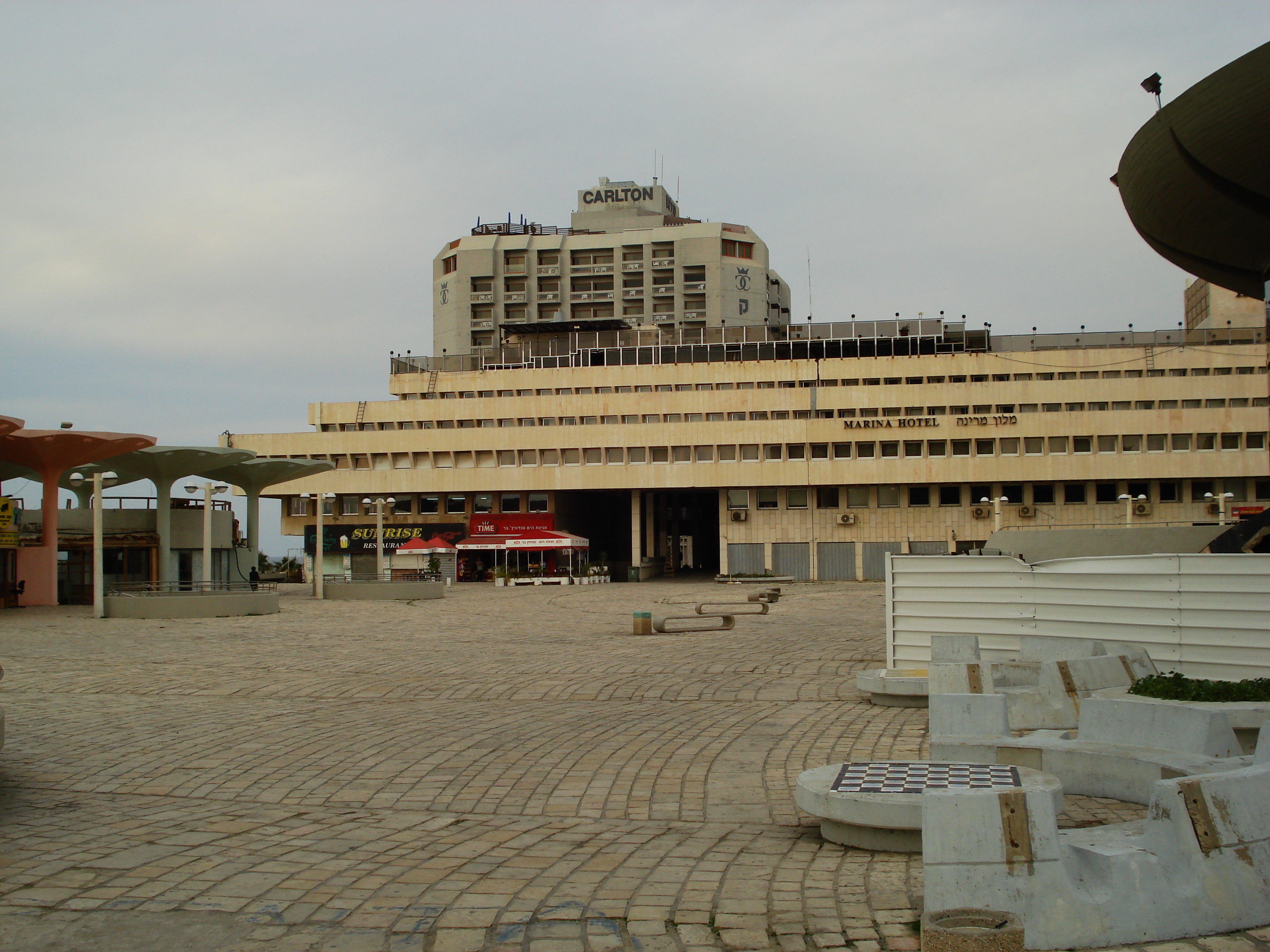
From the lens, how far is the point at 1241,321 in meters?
78.0

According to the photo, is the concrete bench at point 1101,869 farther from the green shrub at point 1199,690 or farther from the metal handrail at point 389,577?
the metal handrail at point 389,577

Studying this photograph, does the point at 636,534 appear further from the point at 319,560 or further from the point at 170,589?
the point at 170,589

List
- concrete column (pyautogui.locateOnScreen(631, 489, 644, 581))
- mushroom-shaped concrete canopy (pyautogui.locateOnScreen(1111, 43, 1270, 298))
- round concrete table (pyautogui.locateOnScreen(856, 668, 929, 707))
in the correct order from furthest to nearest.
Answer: concrete column (pyautogui.locateOnScreen(631, 489, 644, 581))
mushroom-shaped concrete canopy (pyautogui.locateOnScreen(1111, 43, 1270, 298))
round concrete table (pyautogui.locateOnScreen(856, 668, 929, 707))

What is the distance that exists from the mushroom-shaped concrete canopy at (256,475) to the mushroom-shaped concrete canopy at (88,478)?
3.37 meters

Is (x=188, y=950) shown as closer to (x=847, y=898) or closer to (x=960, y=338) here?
(x=847, y=898)

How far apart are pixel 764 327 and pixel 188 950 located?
2707 inches

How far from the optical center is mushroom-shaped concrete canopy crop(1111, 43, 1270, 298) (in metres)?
16.4

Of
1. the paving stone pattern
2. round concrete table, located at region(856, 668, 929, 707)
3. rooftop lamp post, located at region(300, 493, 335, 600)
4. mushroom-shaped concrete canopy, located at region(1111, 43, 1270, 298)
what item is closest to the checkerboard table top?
the paving stone pattern

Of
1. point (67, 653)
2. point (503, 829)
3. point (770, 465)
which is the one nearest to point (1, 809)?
point (503, 829)

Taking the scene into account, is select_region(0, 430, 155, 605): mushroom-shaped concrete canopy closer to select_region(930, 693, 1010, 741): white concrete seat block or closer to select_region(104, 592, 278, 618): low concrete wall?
select_region(104, 592, 278, 618): low concrete wall

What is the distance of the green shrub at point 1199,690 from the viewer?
28.8 feet

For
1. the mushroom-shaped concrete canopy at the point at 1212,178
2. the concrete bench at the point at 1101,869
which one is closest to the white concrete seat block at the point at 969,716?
the concrete bench at the point at 1101,869

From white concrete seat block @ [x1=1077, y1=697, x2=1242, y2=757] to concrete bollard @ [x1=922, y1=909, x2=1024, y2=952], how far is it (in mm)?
3453

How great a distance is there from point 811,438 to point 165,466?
3682cm
